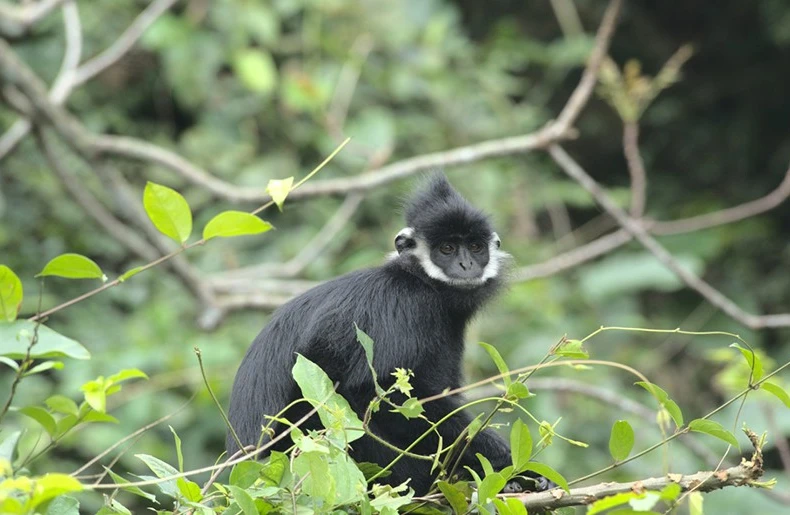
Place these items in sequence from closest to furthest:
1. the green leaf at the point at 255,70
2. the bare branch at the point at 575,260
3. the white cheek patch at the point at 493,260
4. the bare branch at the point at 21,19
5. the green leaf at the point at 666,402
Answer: the green leaf at the point at 666,402
the white cheek patch at the point at 493,260
the bare branch at the point at 575,260
the bare branch at the point at 21,19
the green leaf at the point at 255,70

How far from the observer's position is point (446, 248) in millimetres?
3783

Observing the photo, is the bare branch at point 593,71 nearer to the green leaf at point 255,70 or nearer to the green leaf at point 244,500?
the green leaf at point 255,70

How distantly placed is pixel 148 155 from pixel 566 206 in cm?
597

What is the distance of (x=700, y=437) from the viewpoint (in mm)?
8297

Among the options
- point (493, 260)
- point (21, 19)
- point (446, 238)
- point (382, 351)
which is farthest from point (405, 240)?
point (21, 19)

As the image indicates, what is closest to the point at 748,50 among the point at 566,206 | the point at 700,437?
the point at 566,206

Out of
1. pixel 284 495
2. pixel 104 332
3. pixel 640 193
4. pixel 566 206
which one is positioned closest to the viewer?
pixel 284 495

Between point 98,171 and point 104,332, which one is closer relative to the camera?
point 98,171

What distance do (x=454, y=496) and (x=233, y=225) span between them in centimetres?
82

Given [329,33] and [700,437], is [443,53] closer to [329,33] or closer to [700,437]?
[329,33]

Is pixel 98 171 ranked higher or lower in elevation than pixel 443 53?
lower

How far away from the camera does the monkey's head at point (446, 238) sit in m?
3.73

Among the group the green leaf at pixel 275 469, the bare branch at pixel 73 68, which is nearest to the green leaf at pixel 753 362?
the green leaf at pixel 275 469

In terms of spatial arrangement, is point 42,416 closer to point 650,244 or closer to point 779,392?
point 779,392
